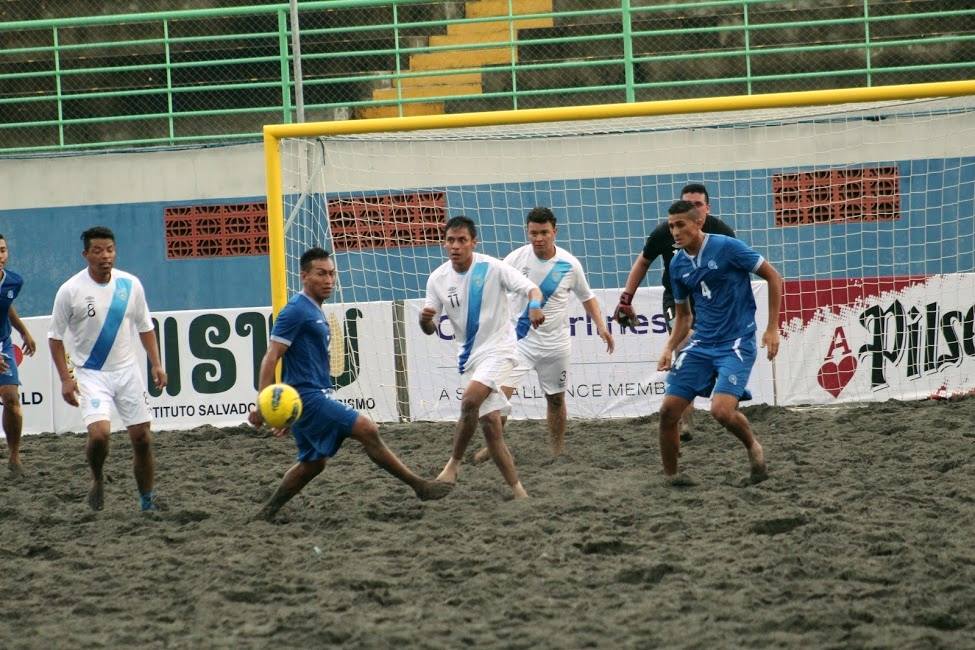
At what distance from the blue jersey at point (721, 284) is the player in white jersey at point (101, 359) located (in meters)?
3.41

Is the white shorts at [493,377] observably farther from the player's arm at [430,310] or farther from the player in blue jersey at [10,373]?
the player in blue jersey at [10,373]

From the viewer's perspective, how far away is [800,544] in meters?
6.26

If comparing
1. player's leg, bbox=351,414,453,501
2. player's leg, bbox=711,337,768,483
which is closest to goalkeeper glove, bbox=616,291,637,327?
player's leg, bbox=711,337,768,483

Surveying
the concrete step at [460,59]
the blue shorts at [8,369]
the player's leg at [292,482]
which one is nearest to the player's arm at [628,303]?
the player's leg at [292,482]

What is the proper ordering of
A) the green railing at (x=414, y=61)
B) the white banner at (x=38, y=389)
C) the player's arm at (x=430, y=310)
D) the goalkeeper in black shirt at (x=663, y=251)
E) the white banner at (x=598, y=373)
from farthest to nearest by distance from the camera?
the green railing at (x=414, y=61) < the white banner at (x=38, y=389) < the white banner at (x=598, y=373) < the goalkeeper in black shirt at (x=663, y=251) < the player's arm at (x=430, y=310)

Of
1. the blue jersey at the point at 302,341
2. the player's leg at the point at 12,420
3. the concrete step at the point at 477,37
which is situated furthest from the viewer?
the concrete step at the point at 477,37

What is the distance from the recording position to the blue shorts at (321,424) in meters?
7.20

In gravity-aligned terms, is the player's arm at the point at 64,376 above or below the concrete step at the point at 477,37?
below

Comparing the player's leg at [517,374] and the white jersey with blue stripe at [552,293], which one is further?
the white jersey with blue stripe at [552,293]

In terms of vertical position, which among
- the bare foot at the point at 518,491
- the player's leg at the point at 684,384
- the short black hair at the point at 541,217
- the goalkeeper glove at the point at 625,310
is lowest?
the bare foot at the point at 518,491

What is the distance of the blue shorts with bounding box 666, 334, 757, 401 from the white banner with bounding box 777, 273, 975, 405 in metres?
4.70

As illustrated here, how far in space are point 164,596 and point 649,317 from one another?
743 cm

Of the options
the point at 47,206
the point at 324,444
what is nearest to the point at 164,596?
the point at 324,444

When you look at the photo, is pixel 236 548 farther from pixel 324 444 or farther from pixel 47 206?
pixel 47 206
